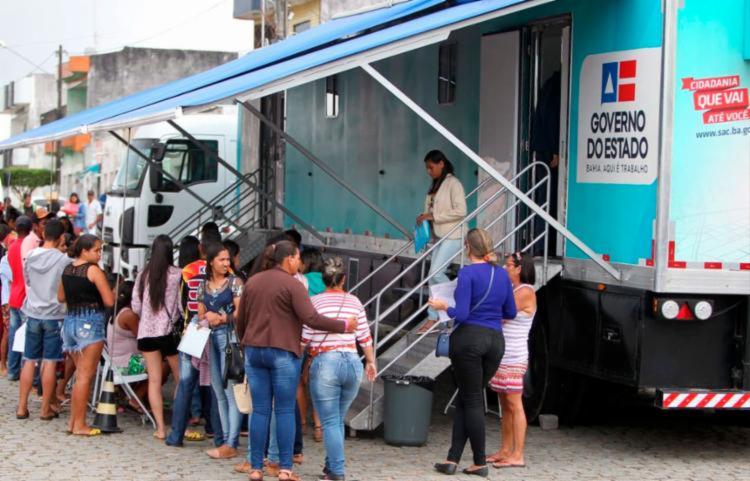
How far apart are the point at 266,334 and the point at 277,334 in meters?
0.07

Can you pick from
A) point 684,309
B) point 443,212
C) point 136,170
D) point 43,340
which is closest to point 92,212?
point 136,170

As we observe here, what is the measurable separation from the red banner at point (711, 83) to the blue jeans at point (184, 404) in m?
4.27

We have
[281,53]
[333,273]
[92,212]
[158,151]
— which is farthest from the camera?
[92,212]

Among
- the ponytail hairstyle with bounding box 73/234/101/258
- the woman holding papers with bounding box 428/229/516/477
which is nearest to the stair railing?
the woman holding papers with bounding box 428/229/516/477

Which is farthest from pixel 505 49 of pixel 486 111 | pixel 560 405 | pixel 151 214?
pixel 151 214

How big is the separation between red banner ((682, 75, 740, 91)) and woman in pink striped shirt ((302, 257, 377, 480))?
302 centimetres

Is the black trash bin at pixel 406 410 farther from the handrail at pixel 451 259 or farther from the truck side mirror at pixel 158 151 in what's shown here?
the truck side mirror at pixel 158 151

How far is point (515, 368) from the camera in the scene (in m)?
8.80

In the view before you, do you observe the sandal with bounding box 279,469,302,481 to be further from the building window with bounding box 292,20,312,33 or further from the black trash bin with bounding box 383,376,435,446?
the building window with bounding box 292,20,312,33

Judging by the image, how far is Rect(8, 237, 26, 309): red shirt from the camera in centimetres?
1195

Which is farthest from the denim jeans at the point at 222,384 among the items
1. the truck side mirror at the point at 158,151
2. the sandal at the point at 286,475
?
the truck side mirror at the point at 158,151

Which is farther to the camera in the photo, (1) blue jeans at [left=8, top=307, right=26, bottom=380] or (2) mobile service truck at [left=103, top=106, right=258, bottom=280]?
(2) mobile service truck at [left=103, top=106, right=258, bottom=280]

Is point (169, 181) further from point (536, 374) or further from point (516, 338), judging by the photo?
point (516, 338)

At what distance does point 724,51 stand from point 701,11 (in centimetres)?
35
